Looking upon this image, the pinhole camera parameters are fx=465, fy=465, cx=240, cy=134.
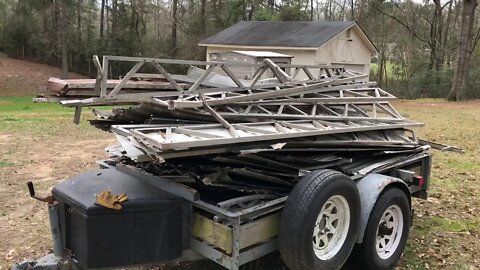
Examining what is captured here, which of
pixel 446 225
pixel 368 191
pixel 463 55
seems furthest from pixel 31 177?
pixel 463 55

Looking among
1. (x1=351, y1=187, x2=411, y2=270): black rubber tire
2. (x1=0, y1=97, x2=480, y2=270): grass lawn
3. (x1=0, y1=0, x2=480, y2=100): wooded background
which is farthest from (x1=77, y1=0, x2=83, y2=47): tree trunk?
(x1=351, y1=187, x2=411, y2=270): black rubber tire

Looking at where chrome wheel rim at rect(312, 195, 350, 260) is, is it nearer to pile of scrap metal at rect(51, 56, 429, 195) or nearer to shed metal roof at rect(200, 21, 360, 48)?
pile of scrap metal at rect(51, 56, 429, 195)

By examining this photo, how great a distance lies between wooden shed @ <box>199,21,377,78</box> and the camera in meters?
28.8

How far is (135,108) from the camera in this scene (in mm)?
3926

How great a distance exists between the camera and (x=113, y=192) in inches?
136

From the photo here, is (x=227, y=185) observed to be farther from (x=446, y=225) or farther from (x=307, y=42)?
(x=307, y=42)

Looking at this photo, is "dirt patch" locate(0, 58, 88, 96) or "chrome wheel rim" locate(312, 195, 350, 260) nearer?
"chrome wheel rim" locate(312, 195, 350, 260)

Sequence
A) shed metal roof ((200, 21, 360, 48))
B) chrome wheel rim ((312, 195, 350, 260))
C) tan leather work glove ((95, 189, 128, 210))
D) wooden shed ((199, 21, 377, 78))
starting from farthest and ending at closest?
1. shed metal roof ((200, 21, 360, 48))
2. wooden shed ((199, 21, 377, 78))
3. chrome wheel rim ((312, 195, 350, 260))
4. tan leather work glove ((95, 189, 128, 210))

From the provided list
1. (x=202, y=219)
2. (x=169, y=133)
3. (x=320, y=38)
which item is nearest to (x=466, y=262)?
(x=202, y=219)

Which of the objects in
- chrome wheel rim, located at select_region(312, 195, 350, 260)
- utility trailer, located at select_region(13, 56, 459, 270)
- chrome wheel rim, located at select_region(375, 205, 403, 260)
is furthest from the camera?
chrome wheel rim, located at select_region(375, 205, 403, 260)

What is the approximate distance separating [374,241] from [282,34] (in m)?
28.2

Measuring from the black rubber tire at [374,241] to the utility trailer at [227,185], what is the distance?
0.01m

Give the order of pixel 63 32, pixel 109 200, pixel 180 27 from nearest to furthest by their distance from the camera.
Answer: pixel 109 200
pixel 63 32
pixel 180 27

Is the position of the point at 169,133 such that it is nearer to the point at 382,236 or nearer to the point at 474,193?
the point at 382,236
